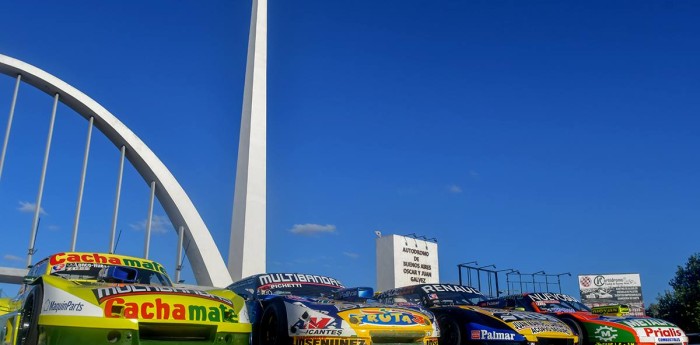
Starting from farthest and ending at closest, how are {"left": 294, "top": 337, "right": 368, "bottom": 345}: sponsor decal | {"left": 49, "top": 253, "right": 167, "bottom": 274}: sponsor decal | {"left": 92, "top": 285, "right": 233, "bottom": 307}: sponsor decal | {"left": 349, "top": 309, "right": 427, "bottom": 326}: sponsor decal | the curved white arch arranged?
the curved white arch, {"left": 49, "top": 253, "right": 167, "bottom": 274}: sponsor decal, {"left": 349, "top": 309, "right": 427, "bottom": 326}: sponsor decal, {"left": 294, "top": 337, "right": 368, "bottom": 345}: sponsor decal, {"left": 92, "top": 285, "right": 233, "bottom": 307}: sponsor decal

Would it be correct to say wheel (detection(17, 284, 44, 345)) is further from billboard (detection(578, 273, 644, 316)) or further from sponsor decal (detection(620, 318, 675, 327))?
billboard (detection(578, 273, 644, 316))

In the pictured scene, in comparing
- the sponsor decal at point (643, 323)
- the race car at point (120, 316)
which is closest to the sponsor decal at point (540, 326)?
the sponsor decal at point (643, 323)

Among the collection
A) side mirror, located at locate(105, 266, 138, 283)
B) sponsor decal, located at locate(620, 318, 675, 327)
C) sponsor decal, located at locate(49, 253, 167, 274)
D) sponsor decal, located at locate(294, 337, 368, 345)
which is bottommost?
sponsor decal, located at locate(294, 337, 368, 345)

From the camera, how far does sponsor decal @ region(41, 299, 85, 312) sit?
16.5 feet

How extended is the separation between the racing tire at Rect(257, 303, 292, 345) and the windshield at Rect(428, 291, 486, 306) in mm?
3539

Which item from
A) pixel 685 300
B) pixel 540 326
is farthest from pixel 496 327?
pixel 685 300

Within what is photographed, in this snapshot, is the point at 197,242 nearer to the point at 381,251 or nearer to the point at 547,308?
the point at 381,251

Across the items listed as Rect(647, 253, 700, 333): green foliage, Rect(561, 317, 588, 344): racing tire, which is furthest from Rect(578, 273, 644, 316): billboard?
Rect(561, 317, 588, 344): racing tire

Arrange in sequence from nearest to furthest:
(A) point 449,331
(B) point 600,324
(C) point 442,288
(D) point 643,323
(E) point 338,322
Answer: (E) point 338,322 < (A) point 449,331 < (B) point 600,324 < (D) point 643,323 < (C) point 442,288

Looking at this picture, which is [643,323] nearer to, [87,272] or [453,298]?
[453,298]

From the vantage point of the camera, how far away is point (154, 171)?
32.1m

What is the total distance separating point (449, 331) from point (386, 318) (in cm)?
246

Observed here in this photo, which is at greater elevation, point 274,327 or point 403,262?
point 403,262

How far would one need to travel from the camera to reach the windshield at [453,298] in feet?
34.1
